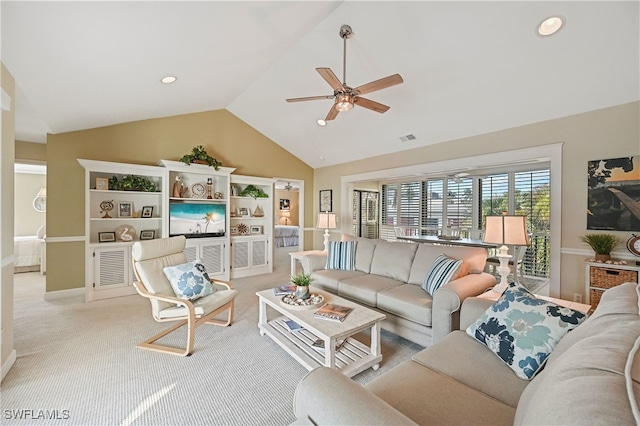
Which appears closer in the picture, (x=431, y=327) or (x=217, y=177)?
(x=431, y=327)

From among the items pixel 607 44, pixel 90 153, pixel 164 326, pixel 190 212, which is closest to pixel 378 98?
pixel 607 44

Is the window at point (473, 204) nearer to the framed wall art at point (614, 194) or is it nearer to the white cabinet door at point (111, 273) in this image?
the framed wall art at point (614, 194)

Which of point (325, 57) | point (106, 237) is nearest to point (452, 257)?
point (325, 57)

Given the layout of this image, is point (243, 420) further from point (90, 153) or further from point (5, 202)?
point (90, 153)

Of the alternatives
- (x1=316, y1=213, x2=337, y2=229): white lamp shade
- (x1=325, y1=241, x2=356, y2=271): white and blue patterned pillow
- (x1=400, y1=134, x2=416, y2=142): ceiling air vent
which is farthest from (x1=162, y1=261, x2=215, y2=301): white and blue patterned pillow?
(x1=400, y1=134, x2=416, y2=142): ceiling air vent

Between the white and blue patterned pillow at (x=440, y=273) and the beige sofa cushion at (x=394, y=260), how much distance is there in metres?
0.38

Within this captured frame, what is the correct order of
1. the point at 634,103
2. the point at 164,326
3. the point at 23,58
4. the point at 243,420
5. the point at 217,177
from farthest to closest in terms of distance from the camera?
the point at 217,177, the point at 164,326, the point at 634,103, the point at 23,58, the point at 243,420

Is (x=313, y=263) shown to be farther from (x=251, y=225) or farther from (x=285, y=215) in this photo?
(x=285, y=215)

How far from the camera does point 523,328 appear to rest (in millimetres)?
1575

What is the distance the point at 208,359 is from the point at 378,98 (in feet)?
12.3

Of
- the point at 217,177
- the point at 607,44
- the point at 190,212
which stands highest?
the point at 607,44

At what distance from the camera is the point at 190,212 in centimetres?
489

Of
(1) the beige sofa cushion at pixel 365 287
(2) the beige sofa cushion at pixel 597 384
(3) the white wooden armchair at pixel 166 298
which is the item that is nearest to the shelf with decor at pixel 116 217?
(3) the white wooden armchair at pixel 166 298

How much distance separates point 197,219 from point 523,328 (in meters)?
4.86
